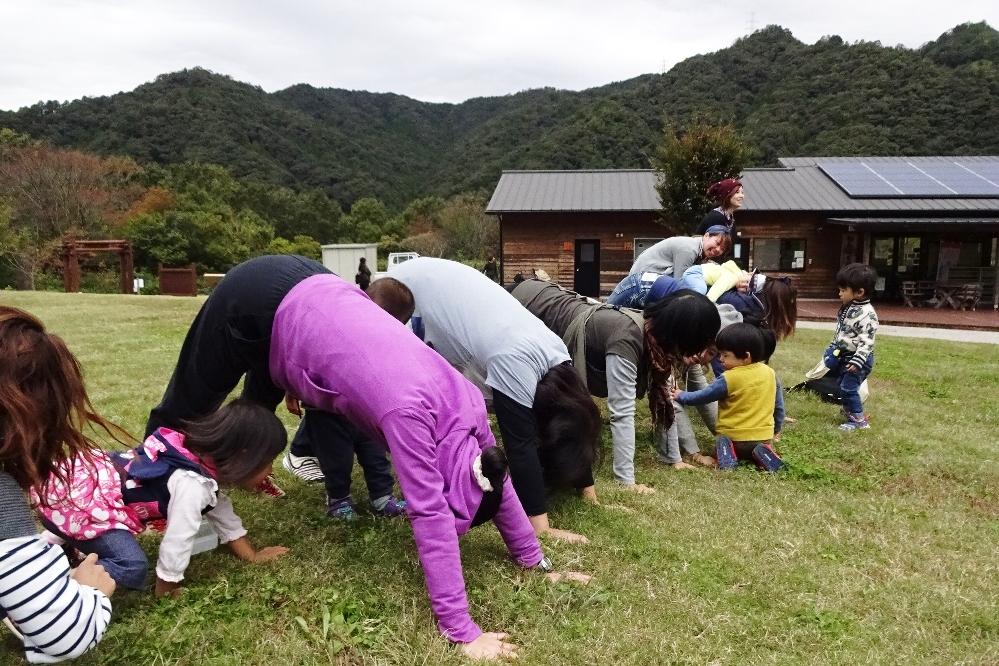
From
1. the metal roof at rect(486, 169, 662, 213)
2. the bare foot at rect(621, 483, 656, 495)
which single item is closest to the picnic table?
the metal roof at rect(486, 169, 662, 213)

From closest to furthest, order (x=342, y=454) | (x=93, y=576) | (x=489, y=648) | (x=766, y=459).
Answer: (x=93, y=576)
(x=489, y=648)
(x=342, y=454)
(x=766, y=459)

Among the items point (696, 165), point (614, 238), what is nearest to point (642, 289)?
point (696, 165)

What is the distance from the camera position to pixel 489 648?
2176mm

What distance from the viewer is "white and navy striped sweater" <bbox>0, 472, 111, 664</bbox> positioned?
1656 millimetres

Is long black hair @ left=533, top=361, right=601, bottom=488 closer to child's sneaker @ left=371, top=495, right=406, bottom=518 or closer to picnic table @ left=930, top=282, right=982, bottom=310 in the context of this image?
child's sneaker @ left=371, top=495, right=406, bottom=518

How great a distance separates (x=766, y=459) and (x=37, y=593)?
3937 millimetres

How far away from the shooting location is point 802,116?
38031mm

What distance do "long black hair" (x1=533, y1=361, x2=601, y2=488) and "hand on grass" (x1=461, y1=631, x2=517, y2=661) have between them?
1077 mm

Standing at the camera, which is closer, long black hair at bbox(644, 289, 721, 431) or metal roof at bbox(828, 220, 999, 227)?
long black hair at bbox(644, 289, 721, 431)

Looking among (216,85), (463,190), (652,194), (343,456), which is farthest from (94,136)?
(343,456)

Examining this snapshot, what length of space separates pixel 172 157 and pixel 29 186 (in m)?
18.0

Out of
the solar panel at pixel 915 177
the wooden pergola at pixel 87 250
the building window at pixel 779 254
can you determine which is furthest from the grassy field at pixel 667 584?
the wooden pergola at pixel 87 250

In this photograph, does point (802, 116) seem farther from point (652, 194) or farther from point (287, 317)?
point (287, 317)

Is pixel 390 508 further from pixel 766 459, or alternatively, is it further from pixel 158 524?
pixel 766 459
